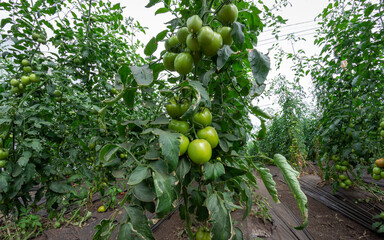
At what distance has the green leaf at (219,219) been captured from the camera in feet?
1.78

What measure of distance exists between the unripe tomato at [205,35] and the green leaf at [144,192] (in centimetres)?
52

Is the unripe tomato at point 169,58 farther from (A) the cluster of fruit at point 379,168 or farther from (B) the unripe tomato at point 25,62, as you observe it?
(A) the cluster of fruit at point 379,168

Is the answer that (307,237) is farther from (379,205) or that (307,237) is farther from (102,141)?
(102,141)

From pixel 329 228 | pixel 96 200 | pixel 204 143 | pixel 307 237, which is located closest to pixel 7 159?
pixel 204 143

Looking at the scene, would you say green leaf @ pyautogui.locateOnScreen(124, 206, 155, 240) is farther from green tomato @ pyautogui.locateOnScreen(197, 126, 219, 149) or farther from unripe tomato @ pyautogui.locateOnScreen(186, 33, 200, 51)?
unripe tomato @ pyautogui.locateOnScreen(186, 33, 200, 51)

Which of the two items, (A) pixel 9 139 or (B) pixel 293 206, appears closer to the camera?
(A) pixel 9 139

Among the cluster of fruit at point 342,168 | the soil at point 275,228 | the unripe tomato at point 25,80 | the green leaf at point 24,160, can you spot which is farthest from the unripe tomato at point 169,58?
the cluster of fruit at point 342,168

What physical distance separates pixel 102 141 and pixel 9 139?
2.11 feet

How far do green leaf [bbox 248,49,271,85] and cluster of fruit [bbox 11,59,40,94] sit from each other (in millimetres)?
1619

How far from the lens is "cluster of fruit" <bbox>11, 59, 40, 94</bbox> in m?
1.35

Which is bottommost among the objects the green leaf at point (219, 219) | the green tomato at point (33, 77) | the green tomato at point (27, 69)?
the green leaf at point (219, 219)

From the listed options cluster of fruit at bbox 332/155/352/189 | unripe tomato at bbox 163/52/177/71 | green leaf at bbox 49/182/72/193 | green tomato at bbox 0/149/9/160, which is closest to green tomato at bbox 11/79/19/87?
green tomato at bbox 0/149/9/160

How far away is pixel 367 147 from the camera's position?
1897mm

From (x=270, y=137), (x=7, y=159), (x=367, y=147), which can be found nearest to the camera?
(x=7, y=159)
